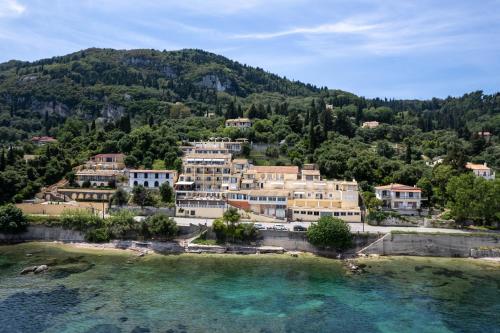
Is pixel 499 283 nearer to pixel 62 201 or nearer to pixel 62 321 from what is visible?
pixel 62 321

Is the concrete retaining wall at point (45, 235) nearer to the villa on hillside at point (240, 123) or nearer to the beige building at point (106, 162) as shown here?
the beige building at point (106, 162)

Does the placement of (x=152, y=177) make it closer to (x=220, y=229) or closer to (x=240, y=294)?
(x=220, y=229)

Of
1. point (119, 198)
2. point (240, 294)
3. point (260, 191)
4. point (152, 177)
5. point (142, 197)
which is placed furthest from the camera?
point (152, 177)

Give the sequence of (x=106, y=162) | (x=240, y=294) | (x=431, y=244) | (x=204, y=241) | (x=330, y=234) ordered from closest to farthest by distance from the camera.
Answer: (x=240, y=294)
(x=330, y=234)
(x=431, y=244)
(x=204, y=241)
(x=106, y=162)

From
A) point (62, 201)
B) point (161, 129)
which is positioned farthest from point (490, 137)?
point (62, 201)

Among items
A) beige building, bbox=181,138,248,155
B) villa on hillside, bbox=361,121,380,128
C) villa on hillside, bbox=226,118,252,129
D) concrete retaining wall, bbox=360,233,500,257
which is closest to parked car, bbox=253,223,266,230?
concrete retaining wall, bbox=360,233,500,257

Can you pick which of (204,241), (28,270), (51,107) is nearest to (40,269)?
(28,270)

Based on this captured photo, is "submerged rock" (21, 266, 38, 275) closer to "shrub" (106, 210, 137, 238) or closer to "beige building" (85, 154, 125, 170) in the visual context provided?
"shrub" (106, 210, 137, 238)
